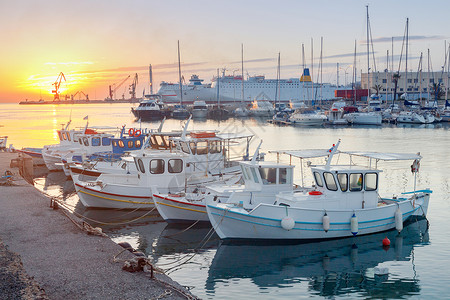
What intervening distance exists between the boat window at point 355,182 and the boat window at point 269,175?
2.63 m

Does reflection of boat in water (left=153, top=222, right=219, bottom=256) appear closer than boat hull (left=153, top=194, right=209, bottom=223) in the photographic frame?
Yes

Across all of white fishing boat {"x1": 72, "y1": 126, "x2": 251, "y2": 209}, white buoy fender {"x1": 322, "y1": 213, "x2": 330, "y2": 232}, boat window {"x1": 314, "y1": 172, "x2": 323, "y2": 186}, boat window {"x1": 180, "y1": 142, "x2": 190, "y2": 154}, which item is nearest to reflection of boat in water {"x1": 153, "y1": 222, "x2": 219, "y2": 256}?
white fishing boat {"x1": 72, "y1": 126, "x2": 251, "y2": 209}

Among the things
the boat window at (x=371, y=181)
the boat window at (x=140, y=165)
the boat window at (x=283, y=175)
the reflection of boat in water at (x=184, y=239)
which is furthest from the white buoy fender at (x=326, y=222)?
the boat window at (x=140, y=165)

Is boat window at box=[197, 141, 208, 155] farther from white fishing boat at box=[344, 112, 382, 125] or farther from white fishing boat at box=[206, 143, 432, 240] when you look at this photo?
white fishing boat at box=[344, 112, 382, 125]

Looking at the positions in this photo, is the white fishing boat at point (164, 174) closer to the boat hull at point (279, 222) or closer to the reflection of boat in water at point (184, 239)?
the reflection of boat in water at point (184, 239)

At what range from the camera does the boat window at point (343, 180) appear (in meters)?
17.1

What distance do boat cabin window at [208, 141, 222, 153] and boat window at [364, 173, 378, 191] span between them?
8.01m

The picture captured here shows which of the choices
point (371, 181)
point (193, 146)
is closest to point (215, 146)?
point (193, 146)

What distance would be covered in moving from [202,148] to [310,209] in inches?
306

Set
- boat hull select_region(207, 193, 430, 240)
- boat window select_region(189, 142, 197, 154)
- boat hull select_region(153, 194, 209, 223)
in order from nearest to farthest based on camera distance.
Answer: boat hull select_region(207, 193, 430, 240) < boat hull select_region(153, 194, 209, 223) < boat window select_region(189, 142, 197, 154)

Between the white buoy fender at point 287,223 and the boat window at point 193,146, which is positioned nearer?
the white buoy fender at point 287,223

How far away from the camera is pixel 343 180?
17203mm

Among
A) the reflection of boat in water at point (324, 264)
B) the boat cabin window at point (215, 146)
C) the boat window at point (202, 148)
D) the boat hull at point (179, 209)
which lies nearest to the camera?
the reflection of boat in water at point (324, 264)

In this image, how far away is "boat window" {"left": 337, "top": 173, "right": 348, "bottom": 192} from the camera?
56.2 ft
